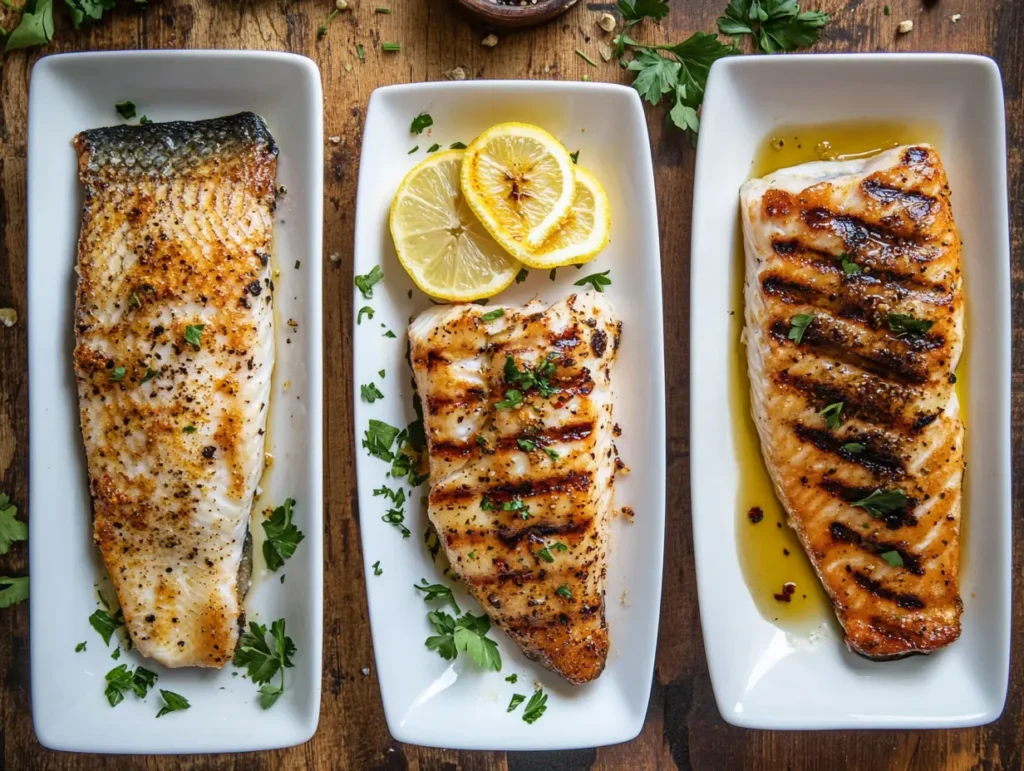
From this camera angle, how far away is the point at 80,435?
3.31 metres

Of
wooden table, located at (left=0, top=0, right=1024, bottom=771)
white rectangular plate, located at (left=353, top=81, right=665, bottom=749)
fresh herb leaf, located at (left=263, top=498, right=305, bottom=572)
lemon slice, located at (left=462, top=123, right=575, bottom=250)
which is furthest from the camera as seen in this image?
wooden table, located at (left=0, top=0, right=1024, bottom=771)

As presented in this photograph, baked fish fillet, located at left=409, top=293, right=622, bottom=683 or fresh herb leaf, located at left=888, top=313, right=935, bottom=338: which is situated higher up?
fresh herb leaf, located at left=888, top=313, right=935, bottom=338

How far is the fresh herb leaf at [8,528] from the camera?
348 cm

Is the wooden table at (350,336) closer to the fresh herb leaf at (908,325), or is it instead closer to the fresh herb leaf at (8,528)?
the fresh herb leaf at (8,528)

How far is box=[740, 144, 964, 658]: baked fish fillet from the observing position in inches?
125

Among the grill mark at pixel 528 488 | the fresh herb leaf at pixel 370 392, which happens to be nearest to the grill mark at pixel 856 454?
the grill mark at pixel 528 488

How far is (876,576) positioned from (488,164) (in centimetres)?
237

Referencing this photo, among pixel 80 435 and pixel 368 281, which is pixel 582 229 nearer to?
pixel 368 281

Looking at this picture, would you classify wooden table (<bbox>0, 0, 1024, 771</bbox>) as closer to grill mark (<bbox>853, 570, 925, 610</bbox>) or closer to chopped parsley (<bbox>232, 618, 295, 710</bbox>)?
chopped parsley (<bbox>232, 618, 295, 710</bbox>)

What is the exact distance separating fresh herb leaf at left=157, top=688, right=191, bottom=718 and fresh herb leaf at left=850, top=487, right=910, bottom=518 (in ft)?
9.76

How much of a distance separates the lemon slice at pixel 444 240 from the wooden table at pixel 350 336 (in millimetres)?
450

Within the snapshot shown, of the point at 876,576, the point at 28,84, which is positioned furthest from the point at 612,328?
the point at 28,84

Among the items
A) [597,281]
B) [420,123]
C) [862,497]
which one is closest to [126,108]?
[420,123]

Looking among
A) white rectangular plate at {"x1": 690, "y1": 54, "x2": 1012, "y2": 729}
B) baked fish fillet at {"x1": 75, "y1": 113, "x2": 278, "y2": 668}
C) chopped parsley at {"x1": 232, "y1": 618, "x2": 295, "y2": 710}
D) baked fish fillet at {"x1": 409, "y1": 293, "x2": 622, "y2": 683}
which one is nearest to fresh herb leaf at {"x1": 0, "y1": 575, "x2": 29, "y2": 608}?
baked fish fillet at {"x1": 75, "y1": 113, "x2": 278, "y2": 668}
